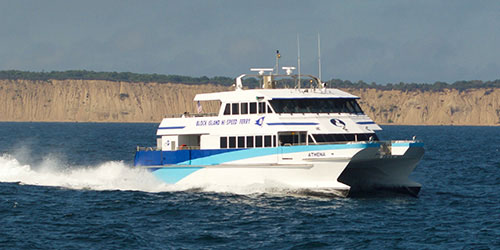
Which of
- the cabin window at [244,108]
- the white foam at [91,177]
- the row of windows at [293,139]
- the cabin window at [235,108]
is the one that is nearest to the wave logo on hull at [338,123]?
the row of windows at [293,139]

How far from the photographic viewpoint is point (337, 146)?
93.6ft

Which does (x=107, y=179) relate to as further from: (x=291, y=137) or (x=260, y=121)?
(x=291, y=137)

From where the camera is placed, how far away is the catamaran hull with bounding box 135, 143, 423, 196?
2862cm

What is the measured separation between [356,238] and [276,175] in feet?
22.5

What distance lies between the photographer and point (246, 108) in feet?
104

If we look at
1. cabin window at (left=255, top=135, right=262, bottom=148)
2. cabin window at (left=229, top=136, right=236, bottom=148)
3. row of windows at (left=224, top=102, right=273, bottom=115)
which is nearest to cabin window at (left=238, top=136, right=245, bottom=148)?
cabin window at (left=229, top=136, right=236, bottom=148)

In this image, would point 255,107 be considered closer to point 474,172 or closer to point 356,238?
point 356,238

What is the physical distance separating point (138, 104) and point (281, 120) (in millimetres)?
159970

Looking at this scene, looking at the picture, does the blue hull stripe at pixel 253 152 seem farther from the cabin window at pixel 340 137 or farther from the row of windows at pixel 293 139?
the cabin window at pixel 340 137

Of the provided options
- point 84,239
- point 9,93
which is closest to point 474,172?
point 84,239

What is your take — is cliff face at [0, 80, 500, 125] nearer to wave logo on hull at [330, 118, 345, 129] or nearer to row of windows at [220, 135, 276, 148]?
row of windows at [220, 135, 276, 148]

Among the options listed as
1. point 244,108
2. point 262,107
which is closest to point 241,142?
point 244,108

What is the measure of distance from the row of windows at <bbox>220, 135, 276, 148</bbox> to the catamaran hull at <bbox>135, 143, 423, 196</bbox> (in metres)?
0.46

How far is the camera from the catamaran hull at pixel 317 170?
28625 millimetres
